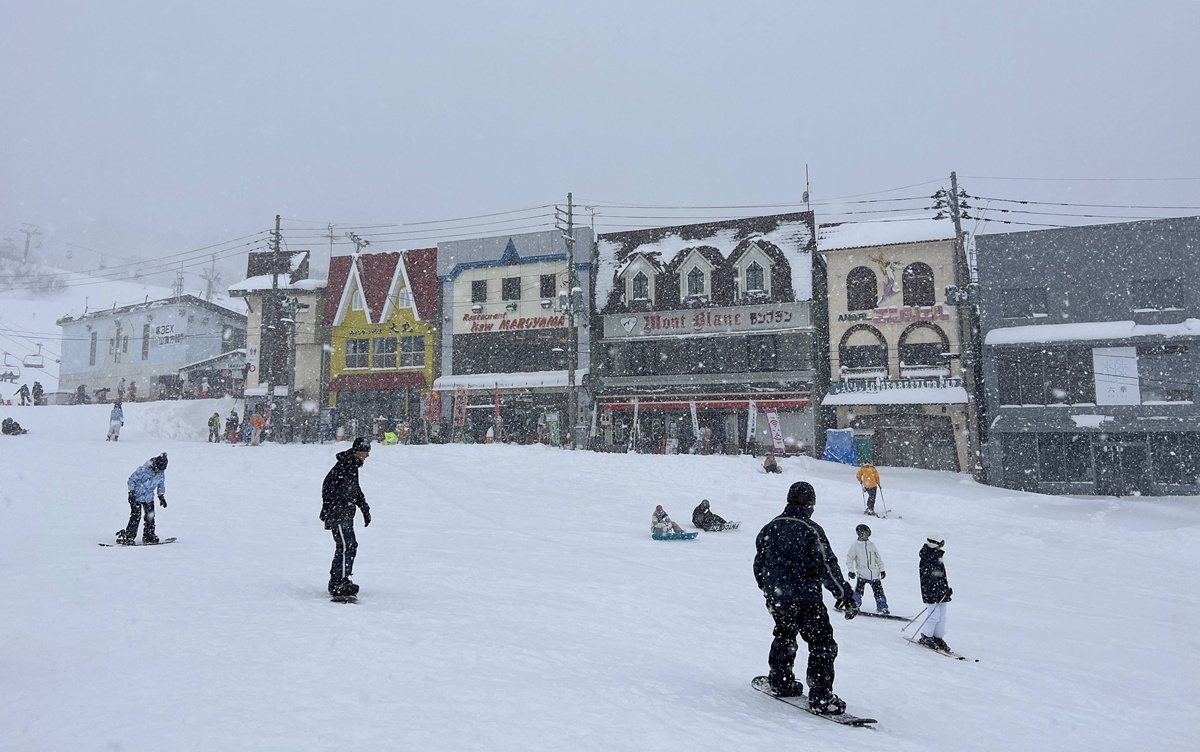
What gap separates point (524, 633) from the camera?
7.45 metres

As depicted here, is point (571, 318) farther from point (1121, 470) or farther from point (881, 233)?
point (1121, 470)

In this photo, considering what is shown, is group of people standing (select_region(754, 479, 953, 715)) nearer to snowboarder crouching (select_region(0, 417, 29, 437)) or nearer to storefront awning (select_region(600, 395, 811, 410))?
storefront awning (select_region(600, 395, 811, 410))

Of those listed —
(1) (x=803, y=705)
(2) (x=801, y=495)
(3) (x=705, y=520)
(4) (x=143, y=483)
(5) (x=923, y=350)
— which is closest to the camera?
(1) (x=803, y=705)

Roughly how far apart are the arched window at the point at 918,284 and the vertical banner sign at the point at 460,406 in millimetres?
21543

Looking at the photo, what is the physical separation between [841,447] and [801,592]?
88.2 ft

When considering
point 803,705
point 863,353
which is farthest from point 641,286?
point 803,705

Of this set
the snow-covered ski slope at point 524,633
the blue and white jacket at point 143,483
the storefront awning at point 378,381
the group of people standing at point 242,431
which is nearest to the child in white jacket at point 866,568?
the snow-covered ski slope at point 524,633

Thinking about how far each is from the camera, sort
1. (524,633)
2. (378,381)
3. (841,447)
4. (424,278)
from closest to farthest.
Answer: (524,633), (841,447), (378,381), (424,278)

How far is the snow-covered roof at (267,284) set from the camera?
4281 centimetres

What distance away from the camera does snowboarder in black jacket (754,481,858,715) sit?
5383 millimetres

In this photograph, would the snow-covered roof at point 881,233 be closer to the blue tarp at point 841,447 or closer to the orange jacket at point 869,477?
the blue tarp at point 841,447

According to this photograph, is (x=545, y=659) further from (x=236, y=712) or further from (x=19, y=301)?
(x=19, y=301)

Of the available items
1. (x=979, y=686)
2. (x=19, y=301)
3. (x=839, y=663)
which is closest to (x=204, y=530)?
(x=839, y=663)

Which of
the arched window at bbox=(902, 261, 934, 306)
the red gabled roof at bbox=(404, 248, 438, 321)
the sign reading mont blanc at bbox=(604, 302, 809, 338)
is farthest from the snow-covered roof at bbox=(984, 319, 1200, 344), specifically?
the red gabled roof at bbox=(404, 248, 438, 321)
